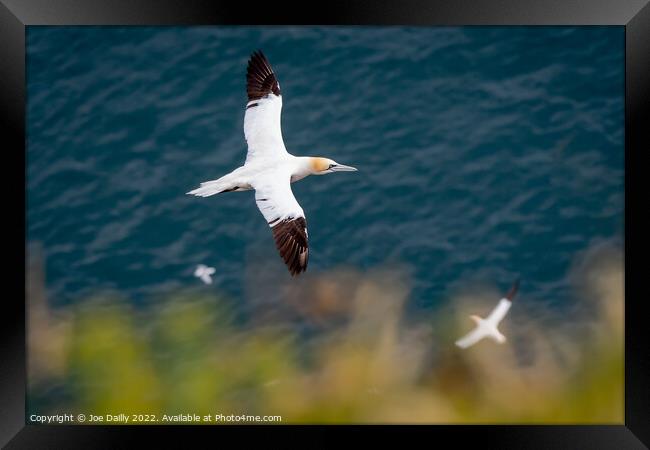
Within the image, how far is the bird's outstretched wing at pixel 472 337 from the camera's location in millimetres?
9539

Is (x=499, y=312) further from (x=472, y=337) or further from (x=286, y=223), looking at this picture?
(x=286, y=223)

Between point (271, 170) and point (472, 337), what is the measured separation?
2507 mm

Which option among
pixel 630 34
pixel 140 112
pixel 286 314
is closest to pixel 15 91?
pixel 140 112

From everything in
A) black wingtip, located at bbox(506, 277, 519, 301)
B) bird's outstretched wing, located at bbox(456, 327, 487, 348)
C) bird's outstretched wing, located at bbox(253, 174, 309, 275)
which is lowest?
bird's outstretched wing, located at bbox(456, 327, 487, 348)

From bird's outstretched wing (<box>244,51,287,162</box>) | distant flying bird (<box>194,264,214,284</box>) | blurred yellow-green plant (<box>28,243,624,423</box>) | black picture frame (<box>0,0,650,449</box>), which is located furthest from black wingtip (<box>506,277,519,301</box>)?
distant flying bird (<box>194,264,214,284</box>)

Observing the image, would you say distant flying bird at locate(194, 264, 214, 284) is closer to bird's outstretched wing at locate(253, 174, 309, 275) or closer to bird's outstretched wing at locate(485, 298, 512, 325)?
bird's outstretched wing at locate(253, 174, 309, 275)

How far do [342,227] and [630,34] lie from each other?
3379 mm

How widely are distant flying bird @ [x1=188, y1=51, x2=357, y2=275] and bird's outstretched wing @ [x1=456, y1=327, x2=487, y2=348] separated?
1.69 m

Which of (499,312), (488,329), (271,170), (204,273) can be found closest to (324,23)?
(271,170)

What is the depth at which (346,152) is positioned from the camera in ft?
34.9

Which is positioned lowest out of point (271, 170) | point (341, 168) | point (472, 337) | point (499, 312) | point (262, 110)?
point (472, 337)

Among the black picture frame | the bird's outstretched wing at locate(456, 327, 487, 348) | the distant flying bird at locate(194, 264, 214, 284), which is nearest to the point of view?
the black picture frame

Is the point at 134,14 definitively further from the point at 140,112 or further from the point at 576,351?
the point at 576,351

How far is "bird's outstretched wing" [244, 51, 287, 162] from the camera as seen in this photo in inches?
402
